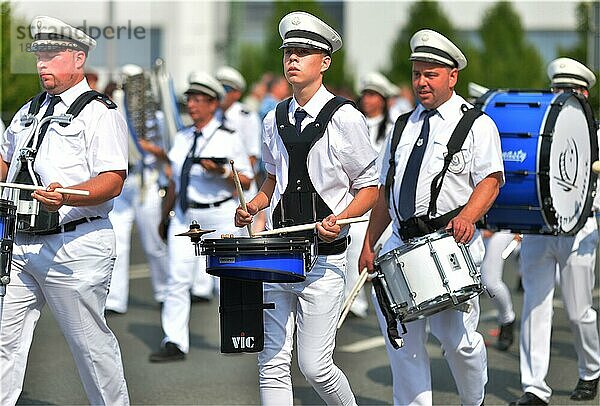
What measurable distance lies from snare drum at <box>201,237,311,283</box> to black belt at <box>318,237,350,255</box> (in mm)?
414

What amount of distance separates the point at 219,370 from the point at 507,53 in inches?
1267

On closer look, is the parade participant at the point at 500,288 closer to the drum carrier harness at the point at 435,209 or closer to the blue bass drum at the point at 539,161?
the blue bass drum at the point at 539,161

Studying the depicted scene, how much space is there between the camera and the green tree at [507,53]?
38.9 meters

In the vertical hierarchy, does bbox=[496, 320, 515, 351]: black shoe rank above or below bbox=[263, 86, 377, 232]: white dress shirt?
below

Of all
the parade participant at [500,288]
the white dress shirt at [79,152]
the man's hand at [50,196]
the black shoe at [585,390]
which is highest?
the white dress shirt at [79,152]

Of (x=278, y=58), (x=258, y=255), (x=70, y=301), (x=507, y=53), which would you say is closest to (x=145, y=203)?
(x=70, y=301)

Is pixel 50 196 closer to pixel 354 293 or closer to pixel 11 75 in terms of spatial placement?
pixel 354 293

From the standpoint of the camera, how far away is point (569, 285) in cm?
819

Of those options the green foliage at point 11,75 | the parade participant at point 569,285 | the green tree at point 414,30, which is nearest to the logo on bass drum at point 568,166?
the parade participant at point 569,285

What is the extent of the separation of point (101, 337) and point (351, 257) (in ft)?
16.1

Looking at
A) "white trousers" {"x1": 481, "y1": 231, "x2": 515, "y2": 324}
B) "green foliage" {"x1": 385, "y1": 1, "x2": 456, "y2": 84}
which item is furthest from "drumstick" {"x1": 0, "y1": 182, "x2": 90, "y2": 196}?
"green foliage" {"x1": 385, "y1": 1, "x2": 456, "y2": 84}

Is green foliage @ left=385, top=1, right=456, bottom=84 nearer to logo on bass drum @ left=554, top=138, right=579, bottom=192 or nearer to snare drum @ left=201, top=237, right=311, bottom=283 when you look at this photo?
logo on bass drum @ left=554, top=138, right=579, bottom=192

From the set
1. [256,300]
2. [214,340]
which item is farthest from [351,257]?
[256,300]

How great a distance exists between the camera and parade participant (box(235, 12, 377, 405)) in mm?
6051
